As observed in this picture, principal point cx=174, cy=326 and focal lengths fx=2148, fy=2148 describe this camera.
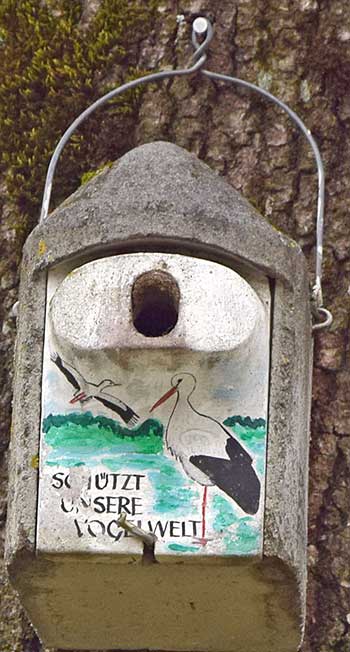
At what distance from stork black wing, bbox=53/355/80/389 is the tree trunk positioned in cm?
58

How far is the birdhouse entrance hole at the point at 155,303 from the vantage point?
3.24 metres

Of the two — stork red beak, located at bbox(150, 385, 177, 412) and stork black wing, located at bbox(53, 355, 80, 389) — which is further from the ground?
stork black wing, located at bbox(53, 355, 80, 389)

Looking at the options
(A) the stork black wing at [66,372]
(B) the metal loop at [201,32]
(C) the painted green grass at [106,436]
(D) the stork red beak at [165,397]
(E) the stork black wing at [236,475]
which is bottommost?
(E) the stork black wing at [236,475]

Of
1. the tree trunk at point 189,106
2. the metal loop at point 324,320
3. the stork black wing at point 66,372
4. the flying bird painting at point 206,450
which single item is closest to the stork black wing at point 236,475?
the flying bird painting at point 206,450

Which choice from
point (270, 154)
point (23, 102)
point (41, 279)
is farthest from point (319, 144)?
point (41, 279)

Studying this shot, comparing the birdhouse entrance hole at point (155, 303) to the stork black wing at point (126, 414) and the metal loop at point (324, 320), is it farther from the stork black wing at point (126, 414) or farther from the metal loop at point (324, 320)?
the metal loop at point (324, 320)

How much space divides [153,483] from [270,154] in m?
0.95

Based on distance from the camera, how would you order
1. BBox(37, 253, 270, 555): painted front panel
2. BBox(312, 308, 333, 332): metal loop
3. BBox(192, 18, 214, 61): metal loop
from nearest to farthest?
1. BBox(37, 253, 270, 555): painted front panel
2. BBox(312, 308, 333, 332): metal loop
3. BBox(192, 18, 214, 61): metal loop

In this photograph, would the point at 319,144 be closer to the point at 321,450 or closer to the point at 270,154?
the point at 270,154

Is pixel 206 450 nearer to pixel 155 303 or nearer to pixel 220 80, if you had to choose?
pixel 155 303

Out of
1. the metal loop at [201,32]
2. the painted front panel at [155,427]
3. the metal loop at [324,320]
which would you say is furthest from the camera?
the metal loop at [201,32]

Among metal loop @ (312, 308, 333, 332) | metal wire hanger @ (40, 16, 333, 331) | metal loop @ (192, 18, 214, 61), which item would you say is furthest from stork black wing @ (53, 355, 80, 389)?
metal loop @ (192, 18, 214, 61)

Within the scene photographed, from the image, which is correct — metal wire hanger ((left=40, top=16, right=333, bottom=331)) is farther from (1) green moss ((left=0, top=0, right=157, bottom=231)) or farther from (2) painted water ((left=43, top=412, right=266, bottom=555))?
(2) painted water ((left=43, top=412, right=266, bottom=555))

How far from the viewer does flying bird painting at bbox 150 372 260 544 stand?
10.7 feet
